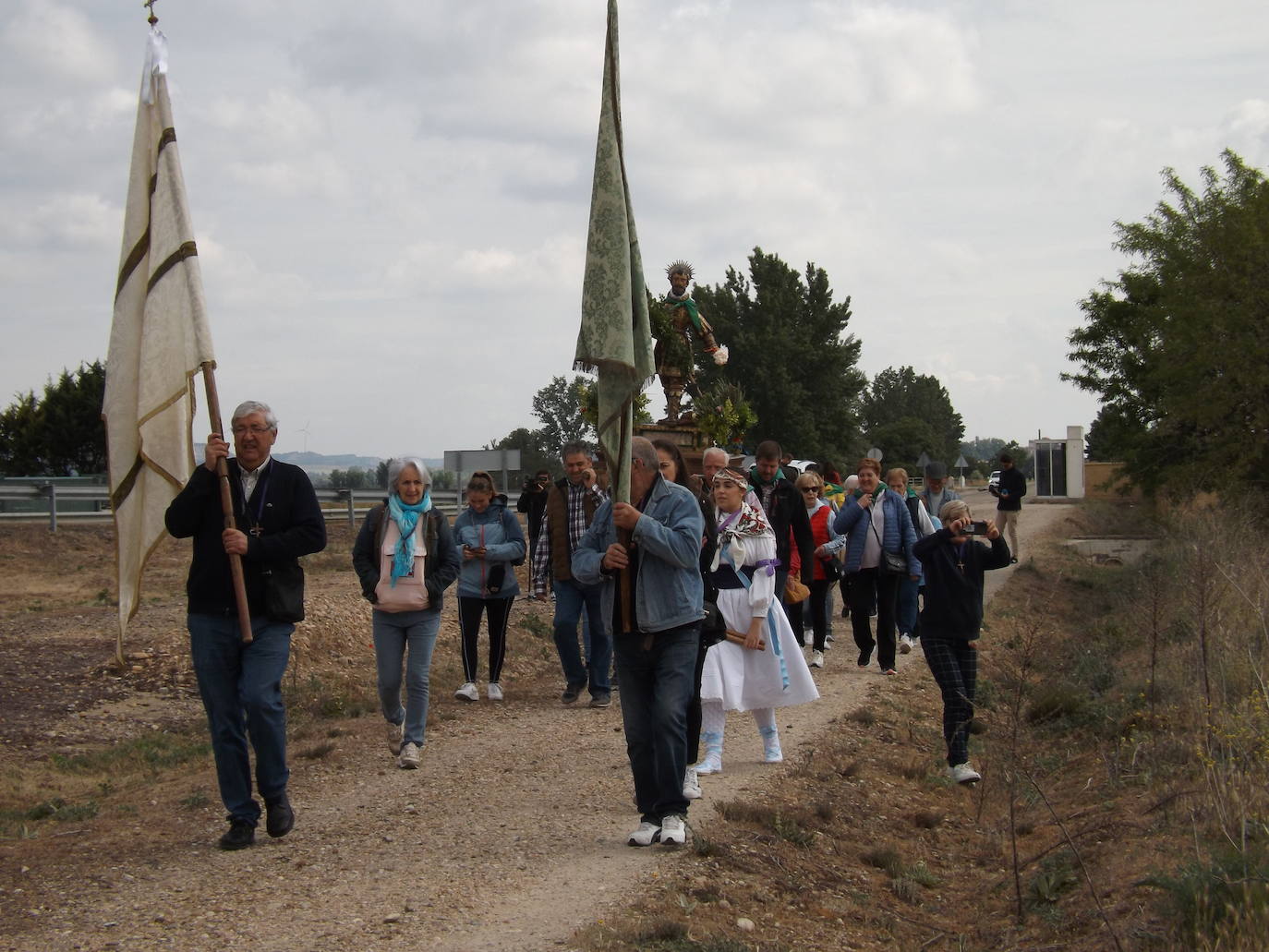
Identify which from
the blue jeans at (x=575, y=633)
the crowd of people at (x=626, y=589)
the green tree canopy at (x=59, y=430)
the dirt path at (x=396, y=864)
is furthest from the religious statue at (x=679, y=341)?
the green tree canopy at (x=59, y=430)

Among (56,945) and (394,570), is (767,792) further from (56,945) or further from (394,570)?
(56,945)

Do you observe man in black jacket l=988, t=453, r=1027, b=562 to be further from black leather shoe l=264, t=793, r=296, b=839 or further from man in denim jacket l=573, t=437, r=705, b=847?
black leather shoe l=264, t=793, r=296, b=839

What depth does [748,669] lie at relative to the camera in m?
8.52

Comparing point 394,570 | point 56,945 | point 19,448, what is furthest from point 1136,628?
point 19,448

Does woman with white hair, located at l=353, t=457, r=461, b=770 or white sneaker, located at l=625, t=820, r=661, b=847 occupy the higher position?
woman with white hair, located at l=353, t=457, r=461, b=770

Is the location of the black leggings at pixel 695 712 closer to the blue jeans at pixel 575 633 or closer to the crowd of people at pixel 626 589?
the crowd of people at pixel 626 589

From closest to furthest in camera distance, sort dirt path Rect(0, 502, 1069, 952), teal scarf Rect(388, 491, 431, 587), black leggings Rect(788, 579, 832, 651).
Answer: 1. dirt path Rect(0, 502, 1069, 952)
2. teal scarf Rect(388, 491, 431, 587)
3. black leggings Rect(788, 579, 832, 651)

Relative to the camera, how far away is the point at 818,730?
1034cm

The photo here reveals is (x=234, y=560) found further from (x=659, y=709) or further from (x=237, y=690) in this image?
(x=659, y=709)

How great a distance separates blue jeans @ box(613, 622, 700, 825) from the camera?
6.61m

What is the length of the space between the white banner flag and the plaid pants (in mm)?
4572

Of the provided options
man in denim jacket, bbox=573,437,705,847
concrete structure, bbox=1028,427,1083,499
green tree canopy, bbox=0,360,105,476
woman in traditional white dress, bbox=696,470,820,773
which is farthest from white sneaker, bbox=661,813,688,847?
concrete structure, bbox=1028,427,1083,499

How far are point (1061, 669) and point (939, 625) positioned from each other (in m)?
6.10

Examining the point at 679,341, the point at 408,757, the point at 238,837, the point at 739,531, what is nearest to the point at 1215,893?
the point at 739,531
